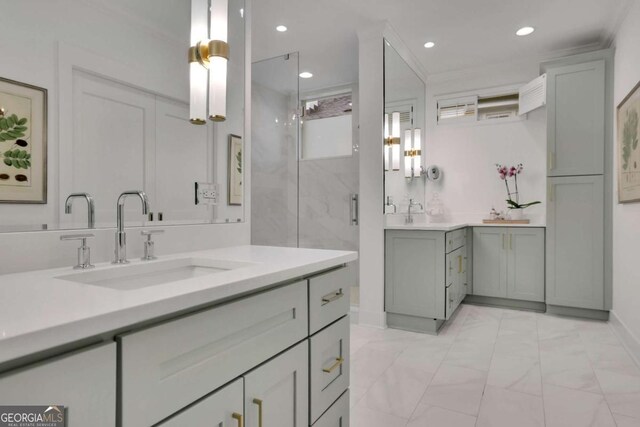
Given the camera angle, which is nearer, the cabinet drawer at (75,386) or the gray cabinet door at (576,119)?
the cabinet drawer at (75,386)

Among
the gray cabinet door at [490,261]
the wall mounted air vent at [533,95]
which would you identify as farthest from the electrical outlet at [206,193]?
the wall mounted air vent at [533,95]

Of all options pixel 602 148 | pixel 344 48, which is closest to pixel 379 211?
pixel 344 48

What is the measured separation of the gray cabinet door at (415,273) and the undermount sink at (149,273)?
213 cm

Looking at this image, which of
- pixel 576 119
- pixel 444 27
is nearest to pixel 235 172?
pixel 444 27

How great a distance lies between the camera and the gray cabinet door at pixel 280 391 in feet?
3.04

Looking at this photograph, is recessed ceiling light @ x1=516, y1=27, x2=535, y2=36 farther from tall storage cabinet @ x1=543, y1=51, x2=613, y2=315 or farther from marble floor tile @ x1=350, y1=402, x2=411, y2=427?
marble floor tile @ x1=350, y1=402, x2=411, y2=427

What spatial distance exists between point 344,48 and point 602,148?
8.22 feet

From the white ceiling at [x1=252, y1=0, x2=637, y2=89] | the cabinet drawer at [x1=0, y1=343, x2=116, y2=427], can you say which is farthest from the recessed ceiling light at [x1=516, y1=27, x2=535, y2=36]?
the cabinet drawer at [x1=0, y1=343, x2=116, y2=427]

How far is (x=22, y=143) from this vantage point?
3.38 ft

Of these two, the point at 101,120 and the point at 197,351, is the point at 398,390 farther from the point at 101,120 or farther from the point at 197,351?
the point at 101,120

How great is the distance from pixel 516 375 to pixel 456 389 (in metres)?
0.46

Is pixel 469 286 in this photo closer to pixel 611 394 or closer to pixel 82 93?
pixel 611 394

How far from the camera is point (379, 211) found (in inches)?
125

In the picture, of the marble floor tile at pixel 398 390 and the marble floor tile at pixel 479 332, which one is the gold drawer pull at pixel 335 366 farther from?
the marble floor tile at pixel 479 332
